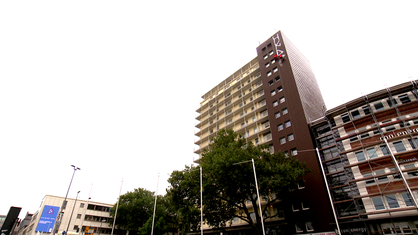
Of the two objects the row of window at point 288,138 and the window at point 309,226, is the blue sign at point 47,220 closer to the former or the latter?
the window at point 309,226

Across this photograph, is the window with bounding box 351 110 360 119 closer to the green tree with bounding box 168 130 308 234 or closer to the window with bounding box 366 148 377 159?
the window with bounding box 366 148 377 159

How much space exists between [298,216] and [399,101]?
67.8ft

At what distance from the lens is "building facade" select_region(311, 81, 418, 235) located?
24.7 meters

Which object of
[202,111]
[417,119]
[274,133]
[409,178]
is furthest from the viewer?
[202,111]

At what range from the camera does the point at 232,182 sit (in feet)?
97.8

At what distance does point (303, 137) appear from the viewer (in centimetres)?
3628

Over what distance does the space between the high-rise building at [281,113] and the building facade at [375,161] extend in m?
2.51

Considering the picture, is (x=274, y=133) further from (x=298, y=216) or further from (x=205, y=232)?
(x=205, y=232)

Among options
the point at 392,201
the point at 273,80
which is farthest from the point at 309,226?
the point at 273,80

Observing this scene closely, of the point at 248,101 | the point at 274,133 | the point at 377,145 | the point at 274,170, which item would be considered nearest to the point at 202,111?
the point at 248,101

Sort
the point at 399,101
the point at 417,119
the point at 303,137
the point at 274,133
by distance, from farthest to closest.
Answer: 1. the point at 274,133
2. the point at 303,137
3. the point at 399,101
4. the point at 417,119

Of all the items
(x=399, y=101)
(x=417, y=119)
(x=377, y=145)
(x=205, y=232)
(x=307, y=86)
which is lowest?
(x=205, y=232)

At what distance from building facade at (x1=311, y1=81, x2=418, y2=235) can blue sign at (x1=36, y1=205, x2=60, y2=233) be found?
4792 cm

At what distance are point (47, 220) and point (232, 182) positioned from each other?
118 feet
